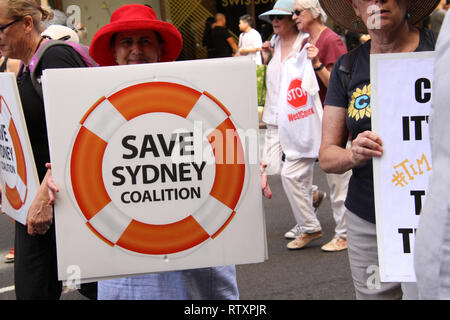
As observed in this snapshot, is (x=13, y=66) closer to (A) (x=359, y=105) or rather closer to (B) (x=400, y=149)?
(A) (x=359, y=105)

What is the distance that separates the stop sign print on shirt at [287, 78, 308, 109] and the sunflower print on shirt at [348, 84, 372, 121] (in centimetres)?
247

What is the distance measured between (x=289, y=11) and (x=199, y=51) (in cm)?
1053

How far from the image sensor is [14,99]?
7.86 ft

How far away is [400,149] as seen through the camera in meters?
2.11

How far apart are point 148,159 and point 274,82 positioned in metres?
3.43

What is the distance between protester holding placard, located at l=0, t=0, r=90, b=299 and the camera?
8.79 ft

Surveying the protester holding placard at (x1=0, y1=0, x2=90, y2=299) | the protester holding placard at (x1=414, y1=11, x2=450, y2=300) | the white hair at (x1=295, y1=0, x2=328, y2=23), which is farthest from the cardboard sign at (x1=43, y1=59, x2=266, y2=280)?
the white hair at (x1=295, y1=0, x2=328, y2=23)

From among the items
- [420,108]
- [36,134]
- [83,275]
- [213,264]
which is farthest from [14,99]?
[420,108]

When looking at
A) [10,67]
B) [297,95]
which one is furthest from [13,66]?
[297,95]

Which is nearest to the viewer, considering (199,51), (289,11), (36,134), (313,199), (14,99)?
(14,99)

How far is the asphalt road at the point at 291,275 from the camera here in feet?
13.9

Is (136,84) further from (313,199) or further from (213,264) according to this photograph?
(313,199)

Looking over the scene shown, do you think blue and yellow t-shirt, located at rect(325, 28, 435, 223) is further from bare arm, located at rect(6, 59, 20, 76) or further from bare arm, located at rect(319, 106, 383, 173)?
bare arm, located at rect(6, 59, 20, 76)

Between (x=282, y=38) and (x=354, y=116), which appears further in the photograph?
(x=282, y=38)
